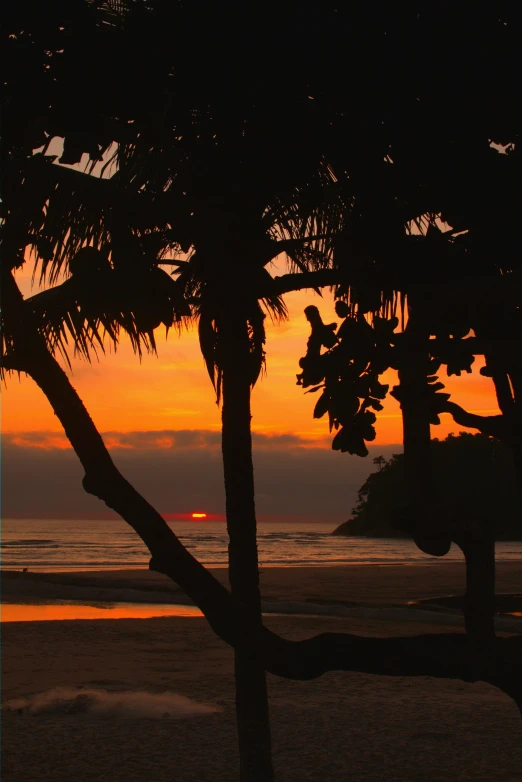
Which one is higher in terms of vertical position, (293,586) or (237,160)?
(237,160)

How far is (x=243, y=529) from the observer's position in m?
4.81

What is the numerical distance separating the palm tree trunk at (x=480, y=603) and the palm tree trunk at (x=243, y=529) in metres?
1.24

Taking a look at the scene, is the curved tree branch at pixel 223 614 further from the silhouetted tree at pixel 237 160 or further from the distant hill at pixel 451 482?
the distant hill at pixel 451 482

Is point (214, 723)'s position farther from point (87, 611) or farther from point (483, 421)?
point (87, 611)

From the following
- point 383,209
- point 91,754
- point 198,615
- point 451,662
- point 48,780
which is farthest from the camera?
point 198,615

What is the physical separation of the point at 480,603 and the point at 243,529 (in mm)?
1449

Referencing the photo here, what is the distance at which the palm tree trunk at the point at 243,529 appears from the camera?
15.7 ft

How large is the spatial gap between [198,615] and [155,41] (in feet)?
40.7

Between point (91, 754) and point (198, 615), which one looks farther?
point (198, 615)

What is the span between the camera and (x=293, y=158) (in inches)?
198

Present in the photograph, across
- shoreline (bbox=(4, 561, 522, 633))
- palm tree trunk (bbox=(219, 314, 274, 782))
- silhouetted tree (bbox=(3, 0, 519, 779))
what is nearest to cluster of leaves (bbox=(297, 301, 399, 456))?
silhouetted tree (bbox=(3, 0, 519, 779))

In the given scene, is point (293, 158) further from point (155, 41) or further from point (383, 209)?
point (155, 41)

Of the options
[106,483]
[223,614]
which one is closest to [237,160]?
[106,483]

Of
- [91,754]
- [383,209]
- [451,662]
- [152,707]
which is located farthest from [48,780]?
[383,209]
